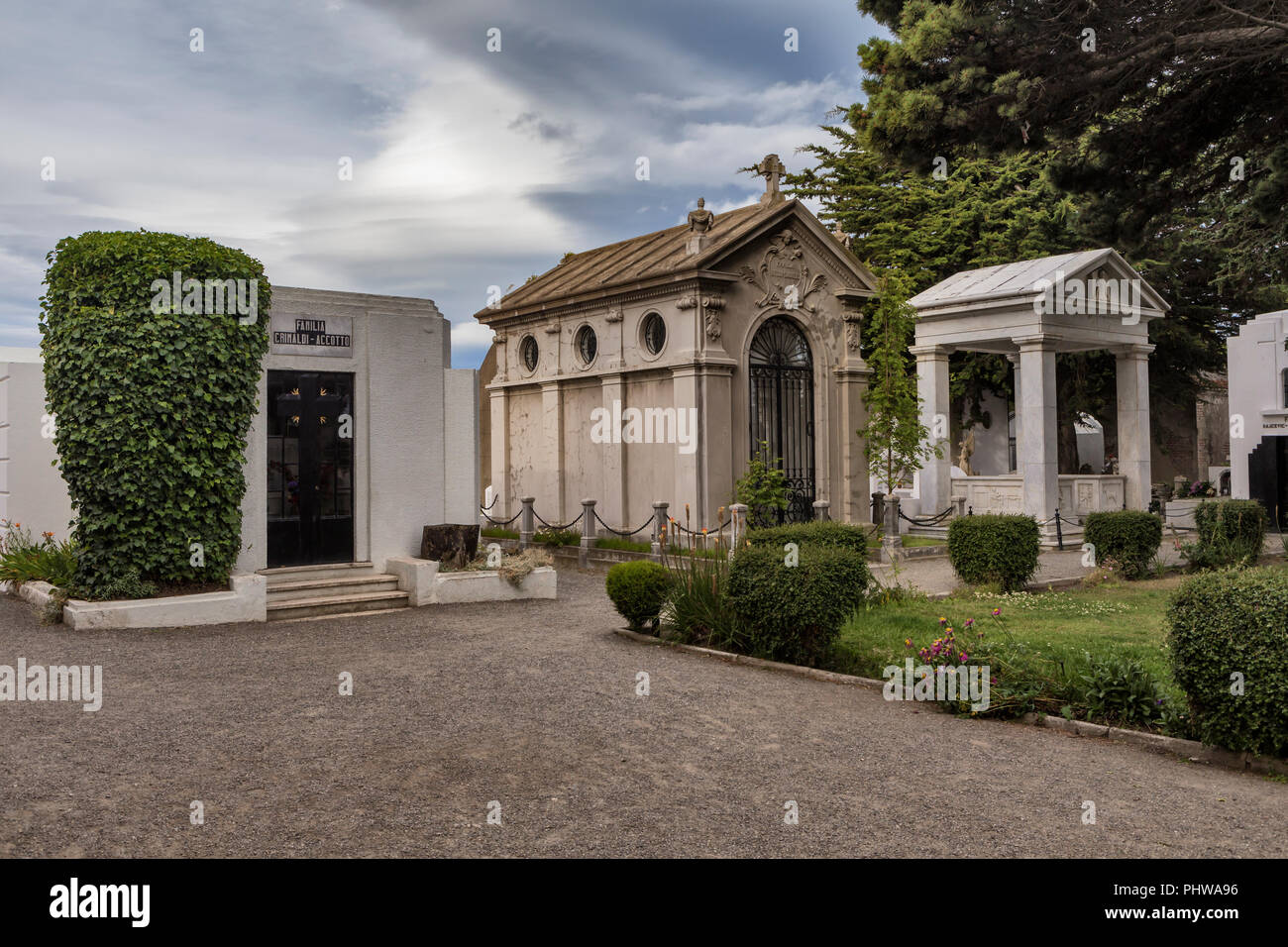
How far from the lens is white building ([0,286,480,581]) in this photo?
13500mm

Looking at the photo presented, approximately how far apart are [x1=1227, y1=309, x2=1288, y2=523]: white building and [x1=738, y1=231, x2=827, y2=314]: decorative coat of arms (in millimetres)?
12752

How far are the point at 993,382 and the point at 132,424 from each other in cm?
Result: 2566

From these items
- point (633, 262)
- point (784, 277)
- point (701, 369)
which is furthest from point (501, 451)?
point (784, 277)

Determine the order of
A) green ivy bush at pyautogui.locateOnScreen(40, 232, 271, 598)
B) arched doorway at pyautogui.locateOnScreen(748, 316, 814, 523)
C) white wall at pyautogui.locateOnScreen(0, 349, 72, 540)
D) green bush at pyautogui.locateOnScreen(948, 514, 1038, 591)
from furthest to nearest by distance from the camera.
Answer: arched doorway at pyautogui.locateOnScreen(748, 316, 814, 523)
white wall at pyautogui.locateOnScreen(0, 349, 72, 540)
green bush at pyautogui.locateOnScreen(948, 514, 1038, 591)
green ivy bush at pyautogui.locateOnScreen(40, 232, 271, 598)

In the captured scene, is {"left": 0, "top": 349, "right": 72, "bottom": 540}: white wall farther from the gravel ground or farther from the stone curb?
the stone curb

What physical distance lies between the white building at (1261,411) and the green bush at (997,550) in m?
14.0

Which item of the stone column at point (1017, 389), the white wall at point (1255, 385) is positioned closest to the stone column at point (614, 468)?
the stone column at point (1017, 389)

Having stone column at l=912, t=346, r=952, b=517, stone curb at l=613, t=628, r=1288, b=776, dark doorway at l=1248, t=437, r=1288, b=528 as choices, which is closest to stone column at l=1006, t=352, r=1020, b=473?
stone column at l=912, t=346, r=952, b=517

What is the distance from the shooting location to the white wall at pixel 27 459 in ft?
51.1

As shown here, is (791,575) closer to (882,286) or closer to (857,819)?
(857,819)

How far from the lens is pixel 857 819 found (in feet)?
17.6

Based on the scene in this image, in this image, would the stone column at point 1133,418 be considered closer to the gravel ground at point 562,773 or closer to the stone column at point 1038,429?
the stone column at point 1038,429

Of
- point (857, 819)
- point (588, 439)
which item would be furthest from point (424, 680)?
point (588, 439)

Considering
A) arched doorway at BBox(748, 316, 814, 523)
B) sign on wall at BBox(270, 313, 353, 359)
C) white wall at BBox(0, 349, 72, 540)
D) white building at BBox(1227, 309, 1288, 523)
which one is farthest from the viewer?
white building at BBox(1227, 309, 1288, 523)
